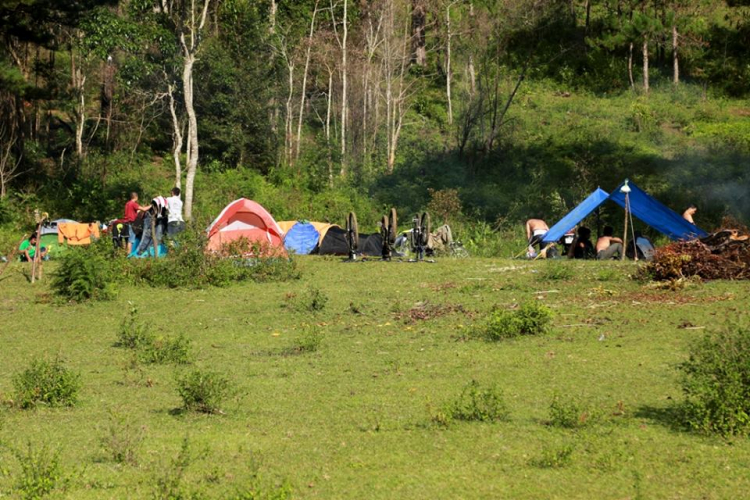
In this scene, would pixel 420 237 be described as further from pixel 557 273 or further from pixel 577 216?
pixel 557 273

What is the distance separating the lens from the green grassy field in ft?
20.7

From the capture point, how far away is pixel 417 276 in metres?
16.4

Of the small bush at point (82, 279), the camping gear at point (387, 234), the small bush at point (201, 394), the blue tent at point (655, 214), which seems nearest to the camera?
the small bush at point (201, 394)

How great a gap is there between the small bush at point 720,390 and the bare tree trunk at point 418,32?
32.3 meters

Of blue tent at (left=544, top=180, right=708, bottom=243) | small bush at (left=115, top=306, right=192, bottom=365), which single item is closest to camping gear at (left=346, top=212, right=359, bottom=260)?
blue tent at (left=544, top=180, right=708, bottom=243)

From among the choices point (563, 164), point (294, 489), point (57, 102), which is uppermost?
point (57, 102)

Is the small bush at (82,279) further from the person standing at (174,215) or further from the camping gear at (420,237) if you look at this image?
the camping gear at (420,237)

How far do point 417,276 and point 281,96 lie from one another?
61.7 ft

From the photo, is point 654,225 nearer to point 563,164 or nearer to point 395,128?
point 563,164

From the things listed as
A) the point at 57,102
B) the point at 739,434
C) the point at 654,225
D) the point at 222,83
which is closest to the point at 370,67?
the point at 222,83

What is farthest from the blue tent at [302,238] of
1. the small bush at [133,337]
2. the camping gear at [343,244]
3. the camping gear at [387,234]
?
the small bush at [133,337]

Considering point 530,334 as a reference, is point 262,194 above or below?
above

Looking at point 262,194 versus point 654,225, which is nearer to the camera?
point 654,225

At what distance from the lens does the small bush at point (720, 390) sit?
6945 mm
